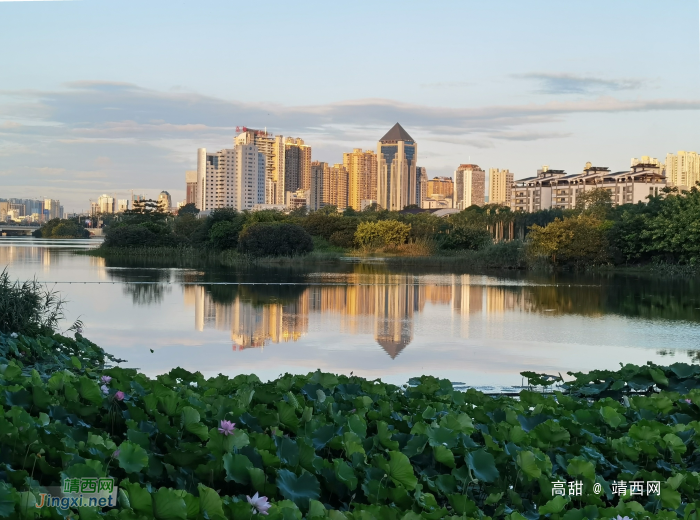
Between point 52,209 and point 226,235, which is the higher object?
point 52,209

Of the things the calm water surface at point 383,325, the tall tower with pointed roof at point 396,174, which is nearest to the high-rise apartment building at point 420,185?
the tall tower with pointed roof at point 396,174

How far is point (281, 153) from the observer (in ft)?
358

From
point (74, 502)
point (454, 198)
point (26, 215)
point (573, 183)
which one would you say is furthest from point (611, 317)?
point (454, 198)

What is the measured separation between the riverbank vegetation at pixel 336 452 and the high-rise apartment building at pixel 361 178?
11869cm

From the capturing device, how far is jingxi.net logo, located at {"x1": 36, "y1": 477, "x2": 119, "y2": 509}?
2123 millimetres

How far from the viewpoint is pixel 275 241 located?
98.4ft

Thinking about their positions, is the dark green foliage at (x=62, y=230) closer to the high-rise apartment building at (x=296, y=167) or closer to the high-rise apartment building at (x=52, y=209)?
the high-rise apartment building at (x=52, y=209)

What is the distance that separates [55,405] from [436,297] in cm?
1227

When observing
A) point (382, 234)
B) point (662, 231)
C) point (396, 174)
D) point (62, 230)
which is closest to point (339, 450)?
point (662, 231)

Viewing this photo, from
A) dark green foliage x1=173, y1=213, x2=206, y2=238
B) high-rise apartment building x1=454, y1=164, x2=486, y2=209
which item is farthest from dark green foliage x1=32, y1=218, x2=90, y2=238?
high-rise apartment building x1=454, y1=164, x2=486, y2=209

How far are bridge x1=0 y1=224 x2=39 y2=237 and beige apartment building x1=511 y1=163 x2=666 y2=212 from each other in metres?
51.2

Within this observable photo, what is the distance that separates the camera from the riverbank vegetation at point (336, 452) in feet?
7.65

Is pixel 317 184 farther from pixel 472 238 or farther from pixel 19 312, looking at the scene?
pixel 19 312

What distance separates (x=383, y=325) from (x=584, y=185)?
82.9 meters
